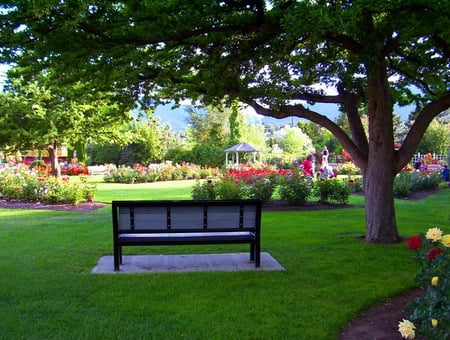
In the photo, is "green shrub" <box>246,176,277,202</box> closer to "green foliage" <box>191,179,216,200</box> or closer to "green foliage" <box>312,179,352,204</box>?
"green foliage" <box>191,179,216,200</box>

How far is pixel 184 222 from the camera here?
6.30 meters

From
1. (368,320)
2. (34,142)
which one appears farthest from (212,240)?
(34,142)

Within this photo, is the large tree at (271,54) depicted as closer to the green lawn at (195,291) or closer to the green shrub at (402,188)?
the green lawn at (195,291)

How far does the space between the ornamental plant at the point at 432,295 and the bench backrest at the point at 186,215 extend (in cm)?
278

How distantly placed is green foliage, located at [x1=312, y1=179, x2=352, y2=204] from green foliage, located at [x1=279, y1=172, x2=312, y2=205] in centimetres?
55

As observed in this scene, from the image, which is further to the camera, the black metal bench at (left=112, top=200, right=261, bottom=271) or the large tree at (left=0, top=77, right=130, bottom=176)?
the large tree at (left=0, top=77, right=130, bottom=176)

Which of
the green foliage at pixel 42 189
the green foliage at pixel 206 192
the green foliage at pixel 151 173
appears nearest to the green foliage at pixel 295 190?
the green foliage at pixel 206 192

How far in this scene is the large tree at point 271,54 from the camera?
17.4ft

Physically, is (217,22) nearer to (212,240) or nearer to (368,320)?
(212,240)

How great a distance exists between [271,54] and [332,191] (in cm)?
807

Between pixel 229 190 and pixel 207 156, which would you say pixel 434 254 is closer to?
pixel 229 190

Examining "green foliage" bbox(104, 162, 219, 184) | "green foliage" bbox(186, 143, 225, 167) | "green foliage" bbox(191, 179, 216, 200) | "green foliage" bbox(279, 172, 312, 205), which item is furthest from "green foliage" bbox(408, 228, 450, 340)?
"green foliage" bbox(186, 143, 225, 167)

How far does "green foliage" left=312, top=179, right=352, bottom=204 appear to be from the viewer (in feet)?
47.8

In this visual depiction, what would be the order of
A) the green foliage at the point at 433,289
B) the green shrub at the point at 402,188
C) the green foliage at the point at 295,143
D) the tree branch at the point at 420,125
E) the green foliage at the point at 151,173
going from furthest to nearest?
the green foliage at the point at 295,143 → the green foliage at the point at 151,173 → the green shrub at the point at 402,188 → the tree branch at the point at 420,125 → the green foliage at the point at 433,289
